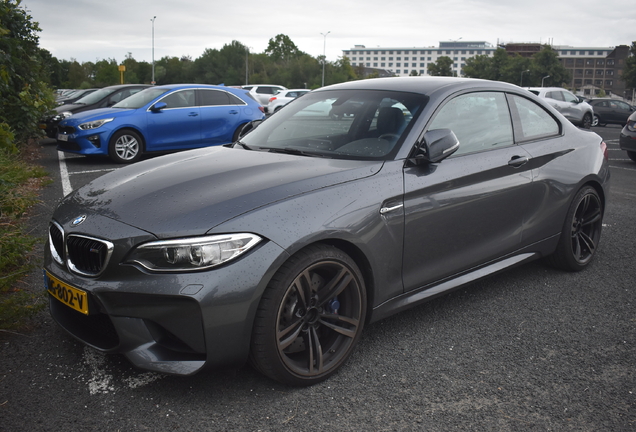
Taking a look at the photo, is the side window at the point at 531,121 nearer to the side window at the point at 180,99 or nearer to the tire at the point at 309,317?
the tire at the point at 309,317

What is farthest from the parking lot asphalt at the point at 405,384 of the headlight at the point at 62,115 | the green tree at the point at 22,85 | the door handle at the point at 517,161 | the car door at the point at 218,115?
the headlight at the point at 62,115

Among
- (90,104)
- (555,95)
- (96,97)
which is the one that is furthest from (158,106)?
(555,95)

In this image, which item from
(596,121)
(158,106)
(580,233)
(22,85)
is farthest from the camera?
(596,121)

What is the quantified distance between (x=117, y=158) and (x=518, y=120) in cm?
841

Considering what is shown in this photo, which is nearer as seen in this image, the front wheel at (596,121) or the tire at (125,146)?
the tire at (125,146)

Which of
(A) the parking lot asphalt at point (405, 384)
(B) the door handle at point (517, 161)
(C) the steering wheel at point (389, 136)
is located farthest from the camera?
(B) the door handle at point (517, 161)

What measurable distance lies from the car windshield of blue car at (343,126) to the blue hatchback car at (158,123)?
23.8 ft

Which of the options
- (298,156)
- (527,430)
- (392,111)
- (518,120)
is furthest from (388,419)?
(518,120)

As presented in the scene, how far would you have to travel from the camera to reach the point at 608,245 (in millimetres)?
5320

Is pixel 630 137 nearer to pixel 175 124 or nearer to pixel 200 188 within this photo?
pixel 175 124

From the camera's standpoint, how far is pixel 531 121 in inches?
163

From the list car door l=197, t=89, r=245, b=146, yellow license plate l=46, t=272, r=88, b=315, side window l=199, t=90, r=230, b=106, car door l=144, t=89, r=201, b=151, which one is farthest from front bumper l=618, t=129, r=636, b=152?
yellow license plate l=46, t=272, r=88, b=315

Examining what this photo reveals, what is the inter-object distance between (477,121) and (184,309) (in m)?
2.32

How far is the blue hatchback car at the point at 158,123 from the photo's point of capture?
10469 mm
